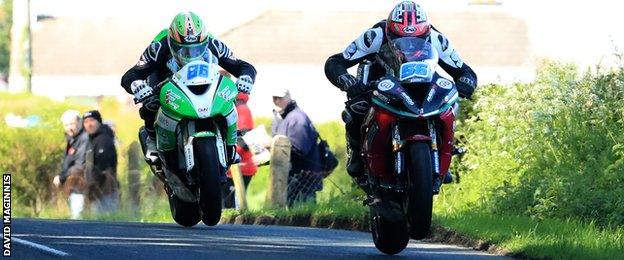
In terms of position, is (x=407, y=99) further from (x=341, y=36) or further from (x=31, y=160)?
(x=341, y=36)

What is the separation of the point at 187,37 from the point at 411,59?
2.87 m

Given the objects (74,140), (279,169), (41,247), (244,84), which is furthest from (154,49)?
(74,140)

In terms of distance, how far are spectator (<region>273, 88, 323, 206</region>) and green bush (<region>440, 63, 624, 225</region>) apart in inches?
85.9

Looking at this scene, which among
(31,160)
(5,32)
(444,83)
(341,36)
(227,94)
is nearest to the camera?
(444,83)

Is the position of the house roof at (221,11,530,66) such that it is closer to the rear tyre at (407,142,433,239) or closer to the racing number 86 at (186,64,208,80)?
the racing number 86 at (186,64,208,80)

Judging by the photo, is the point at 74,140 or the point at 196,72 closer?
the point at 196,72

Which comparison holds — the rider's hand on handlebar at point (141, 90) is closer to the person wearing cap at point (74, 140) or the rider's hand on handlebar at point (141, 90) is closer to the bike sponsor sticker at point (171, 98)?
the bike sponsor sticker at point (171, 98)

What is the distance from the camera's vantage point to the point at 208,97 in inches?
623

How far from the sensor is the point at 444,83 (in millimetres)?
13695

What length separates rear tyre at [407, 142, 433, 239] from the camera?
13016 millimetres

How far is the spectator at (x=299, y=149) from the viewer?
21.8 meters

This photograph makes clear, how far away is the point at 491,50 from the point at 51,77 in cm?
1652

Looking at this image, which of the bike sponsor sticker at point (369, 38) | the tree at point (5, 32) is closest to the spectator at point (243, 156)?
the bike sponsor sticker at point (369, 38)

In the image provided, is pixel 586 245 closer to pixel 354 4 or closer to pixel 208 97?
pixel 208 97
